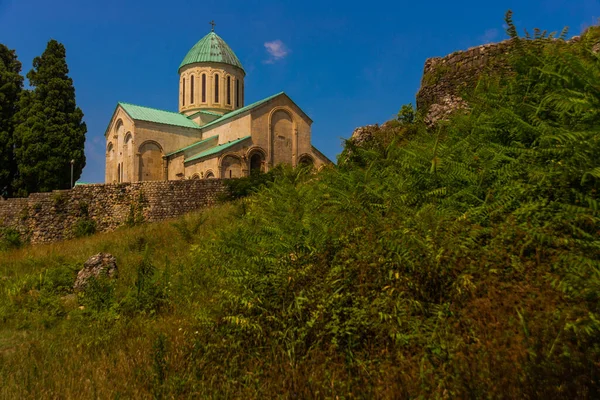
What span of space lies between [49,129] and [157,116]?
18.7 ft

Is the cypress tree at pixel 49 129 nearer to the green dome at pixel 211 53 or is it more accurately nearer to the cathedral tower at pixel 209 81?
the cathedral tower at pixel 209 81

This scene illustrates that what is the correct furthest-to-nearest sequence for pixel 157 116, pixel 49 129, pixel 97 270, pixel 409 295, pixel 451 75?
pixel 157 116
pixel 49 129
pixel 451 75
pixel 97 270
pixel 409 295

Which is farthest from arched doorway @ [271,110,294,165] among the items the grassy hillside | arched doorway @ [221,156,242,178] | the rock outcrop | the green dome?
the grassy hillside

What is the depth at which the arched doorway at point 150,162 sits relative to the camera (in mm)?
23234

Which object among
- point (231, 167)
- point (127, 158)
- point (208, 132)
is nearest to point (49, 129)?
point (127, 158)

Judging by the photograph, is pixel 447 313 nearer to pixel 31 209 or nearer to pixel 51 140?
pixel 31 209

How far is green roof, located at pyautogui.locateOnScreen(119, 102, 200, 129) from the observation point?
2383 cm

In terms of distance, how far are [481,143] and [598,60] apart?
1079 mm

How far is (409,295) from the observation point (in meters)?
2.82

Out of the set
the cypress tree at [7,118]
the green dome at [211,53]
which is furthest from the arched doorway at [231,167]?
the cypress tree at [7,118]

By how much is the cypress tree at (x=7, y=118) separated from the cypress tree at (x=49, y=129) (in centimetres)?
49

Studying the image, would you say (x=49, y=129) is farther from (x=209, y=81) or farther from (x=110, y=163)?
(x=209, y=81)

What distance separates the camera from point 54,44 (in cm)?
2200

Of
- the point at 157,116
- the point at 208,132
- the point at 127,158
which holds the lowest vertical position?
the point at 127,158
